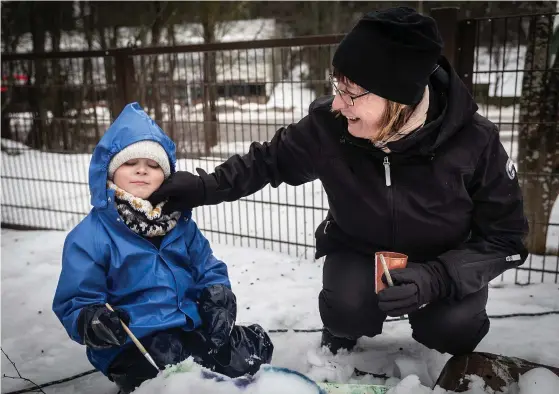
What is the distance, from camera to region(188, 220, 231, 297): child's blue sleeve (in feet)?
6.67

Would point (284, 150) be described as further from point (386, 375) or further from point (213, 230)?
point (213, 230)

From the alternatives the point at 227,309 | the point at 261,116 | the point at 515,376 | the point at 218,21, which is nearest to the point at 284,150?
the point at 227,309

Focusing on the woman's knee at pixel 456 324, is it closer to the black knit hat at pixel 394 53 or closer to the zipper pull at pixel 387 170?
the zipper pull at pixel 387 170

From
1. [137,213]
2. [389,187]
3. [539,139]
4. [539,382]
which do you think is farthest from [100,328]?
[539,139]

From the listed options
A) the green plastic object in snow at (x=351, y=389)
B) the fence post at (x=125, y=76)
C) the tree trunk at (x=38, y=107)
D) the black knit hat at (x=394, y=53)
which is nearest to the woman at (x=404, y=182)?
the black knit hat at (x=394, y=53)

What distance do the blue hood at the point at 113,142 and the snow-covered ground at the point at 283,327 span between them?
2.70 feet

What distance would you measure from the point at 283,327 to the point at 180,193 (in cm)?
101

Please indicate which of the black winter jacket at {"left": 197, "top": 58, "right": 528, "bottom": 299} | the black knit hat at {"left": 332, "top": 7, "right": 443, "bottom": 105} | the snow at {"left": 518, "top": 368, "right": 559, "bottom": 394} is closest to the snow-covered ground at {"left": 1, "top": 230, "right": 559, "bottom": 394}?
the snow at {"left": 518, "top": 368, "right": 559, "bottom": 394}

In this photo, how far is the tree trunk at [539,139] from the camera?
3.09m

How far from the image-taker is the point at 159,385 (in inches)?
54.6

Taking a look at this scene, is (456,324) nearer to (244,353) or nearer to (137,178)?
(244,353)

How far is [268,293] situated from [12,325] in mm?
1450

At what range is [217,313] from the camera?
6.23ft

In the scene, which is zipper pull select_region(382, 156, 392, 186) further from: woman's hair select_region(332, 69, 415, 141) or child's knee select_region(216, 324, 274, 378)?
child's knee select_region(216, 324, 274, 378)
